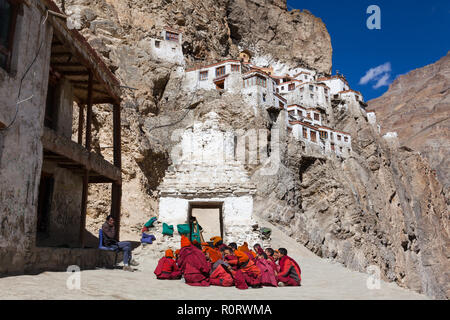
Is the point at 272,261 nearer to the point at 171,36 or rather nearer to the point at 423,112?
the point at 171,36

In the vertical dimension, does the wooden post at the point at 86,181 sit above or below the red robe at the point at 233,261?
above

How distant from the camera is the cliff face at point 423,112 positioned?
8412 cm

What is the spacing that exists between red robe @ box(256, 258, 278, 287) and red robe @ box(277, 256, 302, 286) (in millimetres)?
326

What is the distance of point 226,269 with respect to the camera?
323 inches

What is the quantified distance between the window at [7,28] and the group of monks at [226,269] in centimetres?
552

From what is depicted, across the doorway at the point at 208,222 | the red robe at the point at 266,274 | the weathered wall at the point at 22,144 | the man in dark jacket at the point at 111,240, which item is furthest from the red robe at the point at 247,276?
the doorway at the point at 208,222

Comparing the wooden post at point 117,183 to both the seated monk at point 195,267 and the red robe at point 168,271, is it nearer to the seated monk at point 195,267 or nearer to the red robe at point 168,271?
the red robe at point 168,271

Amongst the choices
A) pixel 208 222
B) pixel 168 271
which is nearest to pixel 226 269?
pixel 168 271

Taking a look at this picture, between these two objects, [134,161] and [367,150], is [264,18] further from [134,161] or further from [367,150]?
[134,161]

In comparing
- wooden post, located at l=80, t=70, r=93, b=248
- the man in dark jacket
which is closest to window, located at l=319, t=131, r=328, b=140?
wooden post, located at l=80, t=70, r=93, b=248

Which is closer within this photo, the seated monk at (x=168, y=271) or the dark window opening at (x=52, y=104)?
the seated monk at (x=168, y=271)

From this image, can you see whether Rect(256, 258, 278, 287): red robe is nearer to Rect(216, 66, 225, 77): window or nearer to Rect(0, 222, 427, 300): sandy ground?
Rect(0, 222, 427, 300): sandy ground

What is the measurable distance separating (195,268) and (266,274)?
5.68 ft
